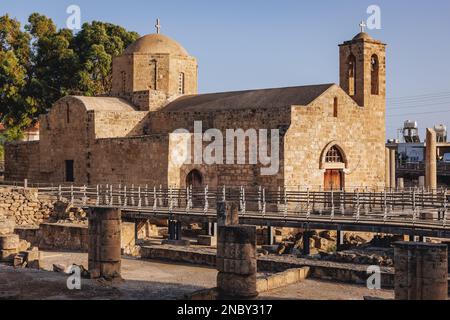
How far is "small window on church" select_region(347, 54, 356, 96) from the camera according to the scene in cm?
2709

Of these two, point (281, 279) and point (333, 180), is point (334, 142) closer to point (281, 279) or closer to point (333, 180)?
point (333, 180)

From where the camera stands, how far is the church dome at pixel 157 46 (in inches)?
1278

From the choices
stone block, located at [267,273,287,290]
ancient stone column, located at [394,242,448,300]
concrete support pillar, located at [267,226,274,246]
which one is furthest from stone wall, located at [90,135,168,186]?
ancient stone column, located at [394,242,448,300]

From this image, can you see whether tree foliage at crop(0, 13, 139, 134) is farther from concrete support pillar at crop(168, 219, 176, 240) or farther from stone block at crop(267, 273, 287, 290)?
stone block at crop(267, 273, 287, 290)

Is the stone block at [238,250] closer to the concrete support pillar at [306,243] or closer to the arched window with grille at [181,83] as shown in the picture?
the concrete support pillar at [306,243]

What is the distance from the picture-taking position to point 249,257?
13.0 metres

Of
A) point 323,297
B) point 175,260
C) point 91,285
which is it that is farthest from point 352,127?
point 91,285

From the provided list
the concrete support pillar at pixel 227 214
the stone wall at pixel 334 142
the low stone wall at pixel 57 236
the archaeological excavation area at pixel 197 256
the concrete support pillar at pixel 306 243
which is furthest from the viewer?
the stone wall at pixel 334 142

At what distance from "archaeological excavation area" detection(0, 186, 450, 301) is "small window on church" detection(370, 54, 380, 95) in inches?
260

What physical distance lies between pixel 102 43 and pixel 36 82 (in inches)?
193

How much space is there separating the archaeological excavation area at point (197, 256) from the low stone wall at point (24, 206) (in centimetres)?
4

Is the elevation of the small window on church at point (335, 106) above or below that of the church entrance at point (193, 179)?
above

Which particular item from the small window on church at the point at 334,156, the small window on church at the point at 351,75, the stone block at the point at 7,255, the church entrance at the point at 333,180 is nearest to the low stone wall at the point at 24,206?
the stone block at the point at 7,255

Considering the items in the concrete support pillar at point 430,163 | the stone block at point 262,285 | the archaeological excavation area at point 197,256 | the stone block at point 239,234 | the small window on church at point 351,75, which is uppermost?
the small window on church at point 351,75
